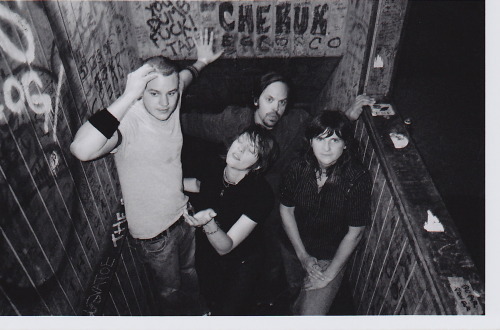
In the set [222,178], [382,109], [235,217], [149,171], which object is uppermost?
[382,109]

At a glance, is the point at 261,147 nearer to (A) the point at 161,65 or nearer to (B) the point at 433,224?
(A) the point at 161,65

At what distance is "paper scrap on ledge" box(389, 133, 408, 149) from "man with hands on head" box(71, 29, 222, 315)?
4.94 feet

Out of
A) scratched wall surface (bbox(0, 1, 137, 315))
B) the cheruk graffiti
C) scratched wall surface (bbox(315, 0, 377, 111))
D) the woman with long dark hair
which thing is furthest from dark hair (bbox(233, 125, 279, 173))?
the cheruk graffiti

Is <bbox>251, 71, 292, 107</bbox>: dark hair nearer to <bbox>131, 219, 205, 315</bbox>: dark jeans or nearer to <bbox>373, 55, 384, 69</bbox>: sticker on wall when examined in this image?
<bbox>373, 55, 384, 69</bbox>: sticker on wall

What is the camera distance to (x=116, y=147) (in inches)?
89.5

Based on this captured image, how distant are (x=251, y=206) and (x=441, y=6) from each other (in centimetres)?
734

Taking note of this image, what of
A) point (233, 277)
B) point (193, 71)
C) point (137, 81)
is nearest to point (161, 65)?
point (137, 81)

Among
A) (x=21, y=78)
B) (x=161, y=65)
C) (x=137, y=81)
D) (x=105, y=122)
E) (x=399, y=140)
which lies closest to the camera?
(x=21, y=78)

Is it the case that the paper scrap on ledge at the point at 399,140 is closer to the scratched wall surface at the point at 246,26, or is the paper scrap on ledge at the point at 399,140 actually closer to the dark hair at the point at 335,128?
the dark hair at the point at 335,128

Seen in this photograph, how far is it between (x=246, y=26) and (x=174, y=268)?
2.20 meters

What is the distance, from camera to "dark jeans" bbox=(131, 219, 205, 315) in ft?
9.40

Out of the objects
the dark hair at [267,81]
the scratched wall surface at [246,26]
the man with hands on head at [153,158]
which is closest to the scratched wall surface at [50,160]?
the man with hands on head at [153,158]

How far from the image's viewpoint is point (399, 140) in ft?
9.00

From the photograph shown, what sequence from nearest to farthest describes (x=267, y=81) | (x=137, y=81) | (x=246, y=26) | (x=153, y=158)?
1. (x=137, y=81)
2. (x=153, y=158)
3. (x=267, y=81)
4. (x=246, y=26)
